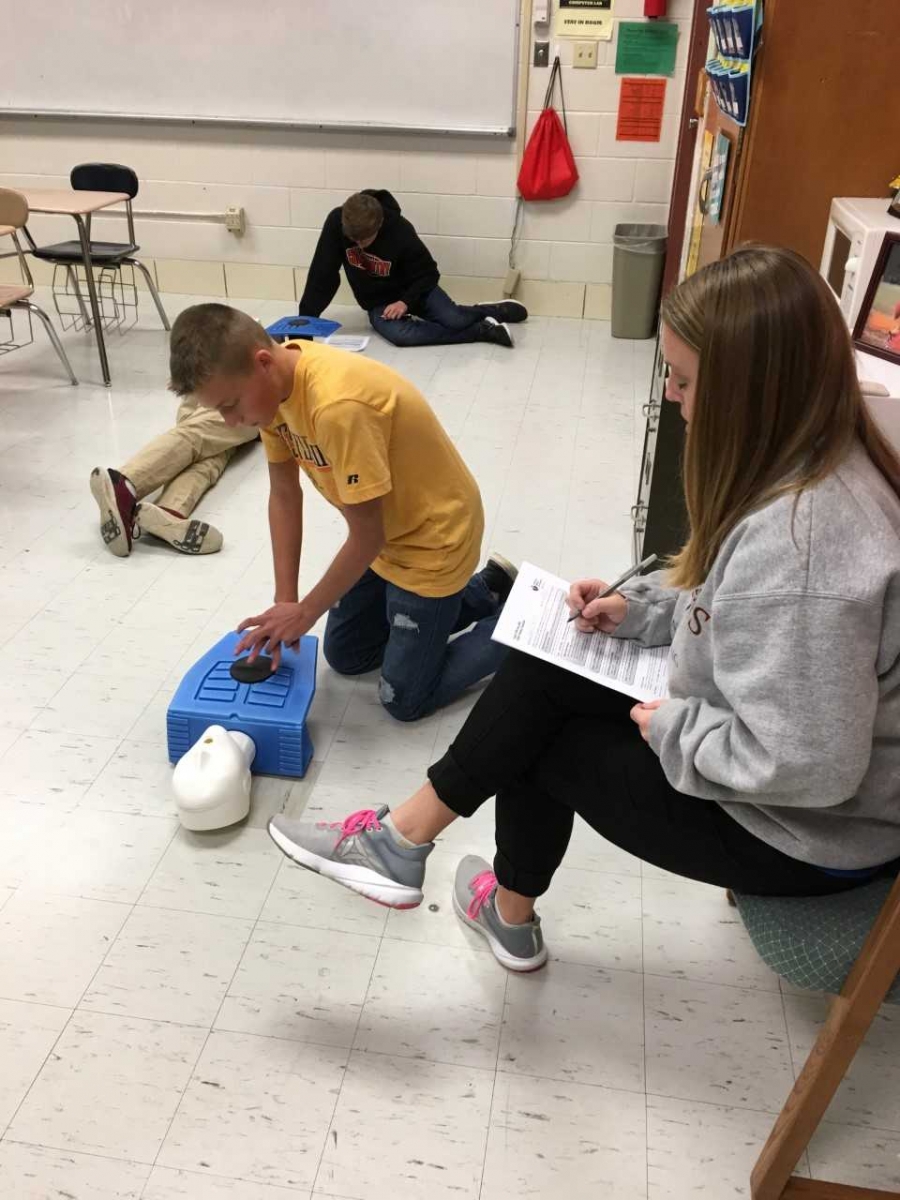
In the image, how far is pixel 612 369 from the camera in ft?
13.0

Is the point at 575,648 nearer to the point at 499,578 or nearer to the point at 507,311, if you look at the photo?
the point at 499,578

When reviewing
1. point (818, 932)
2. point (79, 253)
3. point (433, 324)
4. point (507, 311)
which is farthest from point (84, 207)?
point (818, 932)

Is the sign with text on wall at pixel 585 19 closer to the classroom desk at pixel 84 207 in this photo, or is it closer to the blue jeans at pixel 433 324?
the blue jeans at pixel 433 324

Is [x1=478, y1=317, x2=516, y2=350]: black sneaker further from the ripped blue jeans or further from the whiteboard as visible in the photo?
the ripped blue jeans

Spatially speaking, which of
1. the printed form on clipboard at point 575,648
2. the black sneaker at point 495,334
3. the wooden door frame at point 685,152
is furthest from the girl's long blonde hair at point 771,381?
the black sneaker at point 495,334

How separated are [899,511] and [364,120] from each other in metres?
4.11

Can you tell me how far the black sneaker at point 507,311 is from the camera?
4.52 meters

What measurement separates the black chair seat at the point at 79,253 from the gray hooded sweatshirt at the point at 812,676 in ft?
11.7

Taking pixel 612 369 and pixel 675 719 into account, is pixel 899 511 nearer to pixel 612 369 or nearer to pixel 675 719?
pixel 675 719

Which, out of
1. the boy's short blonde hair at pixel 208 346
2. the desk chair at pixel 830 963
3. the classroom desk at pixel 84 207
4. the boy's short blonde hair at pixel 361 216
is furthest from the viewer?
the boy's short blonde hair at pixel 361 216

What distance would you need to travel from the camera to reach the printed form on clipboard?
1.21 m

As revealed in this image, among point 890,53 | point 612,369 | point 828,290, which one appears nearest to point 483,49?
point 612,369

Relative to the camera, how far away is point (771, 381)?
→ 918mm

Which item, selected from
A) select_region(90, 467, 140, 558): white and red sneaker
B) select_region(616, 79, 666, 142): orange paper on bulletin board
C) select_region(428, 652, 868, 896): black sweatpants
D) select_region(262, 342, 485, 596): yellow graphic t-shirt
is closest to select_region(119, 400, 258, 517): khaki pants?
select_region(90, 467, 140, 558): white and red sneaker
